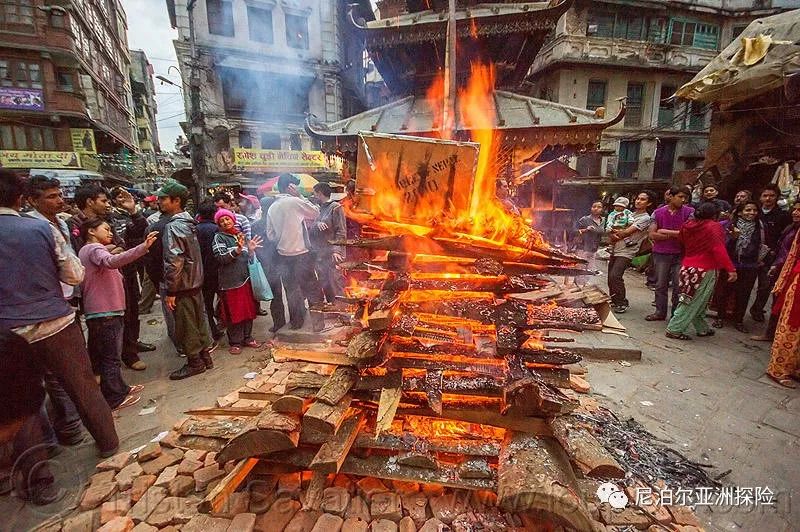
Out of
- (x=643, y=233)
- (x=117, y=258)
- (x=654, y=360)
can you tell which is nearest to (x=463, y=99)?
(x=643, y=233)

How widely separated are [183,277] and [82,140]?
28.2 meters

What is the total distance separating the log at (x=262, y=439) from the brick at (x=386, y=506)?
0.71 m

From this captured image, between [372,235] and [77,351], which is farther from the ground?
[372,235]

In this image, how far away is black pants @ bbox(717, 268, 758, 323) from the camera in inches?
242

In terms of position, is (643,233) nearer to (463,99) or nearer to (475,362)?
(463,99)

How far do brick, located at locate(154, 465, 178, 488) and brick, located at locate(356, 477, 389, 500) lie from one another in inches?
57.6

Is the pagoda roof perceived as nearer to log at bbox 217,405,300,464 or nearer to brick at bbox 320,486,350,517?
log at bbox 217,405,300,464

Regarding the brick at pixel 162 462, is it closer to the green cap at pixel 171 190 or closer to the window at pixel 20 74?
the green cap at pixel 171 190

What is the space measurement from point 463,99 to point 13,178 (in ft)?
20.9

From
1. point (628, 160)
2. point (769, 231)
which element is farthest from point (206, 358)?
point (628, 160)

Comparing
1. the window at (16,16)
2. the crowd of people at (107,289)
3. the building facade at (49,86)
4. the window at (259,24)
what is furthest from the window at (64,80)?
the crowd of people at (107,289)

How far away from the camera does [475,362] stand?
2.68m

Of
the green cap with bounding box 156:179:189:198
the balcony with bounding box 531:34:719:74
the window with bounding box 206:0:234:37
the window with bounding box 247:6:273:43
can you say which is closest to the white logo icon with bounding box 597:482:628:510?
the green cap with bounding box 156:179:189:198

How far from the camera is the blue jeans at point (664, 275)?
634 centimetres
